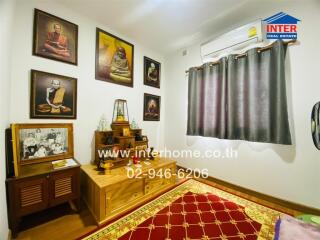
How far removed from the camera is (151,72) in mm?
3184

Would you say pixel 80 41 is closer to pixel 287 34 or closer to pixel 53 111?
pixel 53 111

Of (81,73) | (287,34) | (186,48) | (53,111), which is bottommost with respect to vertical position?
(53,111)

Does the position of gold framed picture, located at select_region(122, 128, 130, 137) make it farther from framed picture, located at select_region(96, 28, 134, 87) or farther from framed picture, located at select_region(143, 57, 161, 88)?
framed picture, located at select_region(143, 57, 161, 88)

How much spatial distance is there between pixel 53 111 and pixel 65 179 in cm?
89

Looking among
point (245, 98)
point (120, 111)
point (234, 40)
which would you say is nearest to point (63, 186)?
point (120, 111)

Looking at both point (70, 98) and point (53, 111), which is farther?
point (70, 98)

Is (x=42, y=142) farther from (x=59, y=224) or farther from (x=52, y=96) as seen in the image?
(x=59, y=224)

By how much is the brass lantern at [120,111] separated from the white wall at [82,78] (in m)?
0.08

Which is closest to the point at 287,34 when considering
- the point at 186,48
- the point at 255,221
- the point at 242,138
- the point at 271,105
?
the point at 271,105

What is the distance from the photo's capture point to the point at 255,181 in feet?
7.20

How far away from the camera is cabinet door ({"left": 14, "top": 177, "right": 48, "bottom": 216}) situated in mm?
1368

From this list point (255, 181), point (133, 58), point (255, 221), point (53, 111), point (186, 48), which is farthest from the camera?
point (186, 48)

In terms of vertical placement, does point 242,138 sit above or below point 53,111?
below

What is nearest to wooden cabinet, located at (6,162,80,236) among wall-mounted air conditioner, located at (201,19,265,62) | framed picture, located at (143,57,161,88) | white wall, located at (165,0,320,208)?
framed picture, located at (143,57,161,88)
